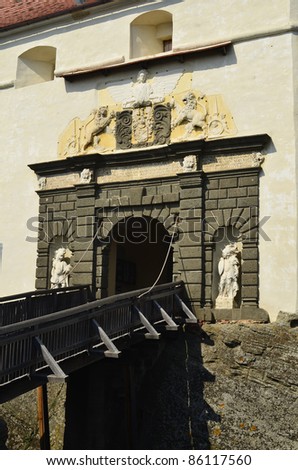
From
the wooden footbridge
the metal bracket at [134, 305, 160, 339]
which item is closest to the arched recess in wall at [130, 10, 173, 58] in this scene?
the wooden footbridge

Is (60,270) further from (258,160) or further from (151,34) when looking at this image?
(151,34)

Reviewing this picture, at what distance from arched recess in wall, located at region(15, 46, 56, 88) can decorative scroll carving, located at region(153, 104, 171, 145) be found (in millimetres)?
4084

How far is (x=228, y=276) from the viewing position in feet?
40.4

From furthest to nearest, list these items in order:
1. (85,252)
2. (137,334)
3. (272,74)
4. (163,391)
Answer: (85,252) → (272,74) → (163,391) → (137,334)

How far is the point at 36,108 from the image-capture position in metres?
15.5

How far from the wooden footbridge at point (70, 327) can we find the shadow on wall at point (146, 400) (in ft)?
2.12

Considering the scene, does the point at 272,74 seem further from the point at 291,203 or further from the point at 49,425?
the point at 49,425

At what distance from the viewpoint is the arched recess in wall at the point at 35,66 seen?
16.0 m

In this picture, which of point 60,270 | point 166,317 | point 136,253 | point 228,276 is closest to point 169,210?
point 228,276

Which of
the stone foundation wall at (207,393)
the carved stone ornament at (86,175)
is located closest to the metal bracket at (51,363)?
the stone foundation wall at (207,393)

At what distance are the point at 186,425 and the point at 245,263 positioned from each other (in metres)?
3.38

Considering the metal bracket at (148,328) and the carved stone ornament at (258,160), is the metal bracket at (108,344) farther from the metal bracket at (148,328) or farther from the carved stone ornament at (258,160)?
the carved stone ornament at (258,160)

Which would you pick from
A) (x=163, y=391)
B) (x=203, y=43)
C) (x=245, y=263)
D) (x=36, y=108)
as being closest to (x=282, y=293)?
(x=245, y=263)

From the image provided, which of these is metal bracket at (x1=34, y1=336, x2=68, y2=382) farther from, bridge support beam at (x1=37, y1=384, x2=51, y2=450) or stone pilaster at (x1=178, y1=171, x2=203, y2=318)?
stone pilaster at (x1=178, y1=171, x2=203, y2=318)
